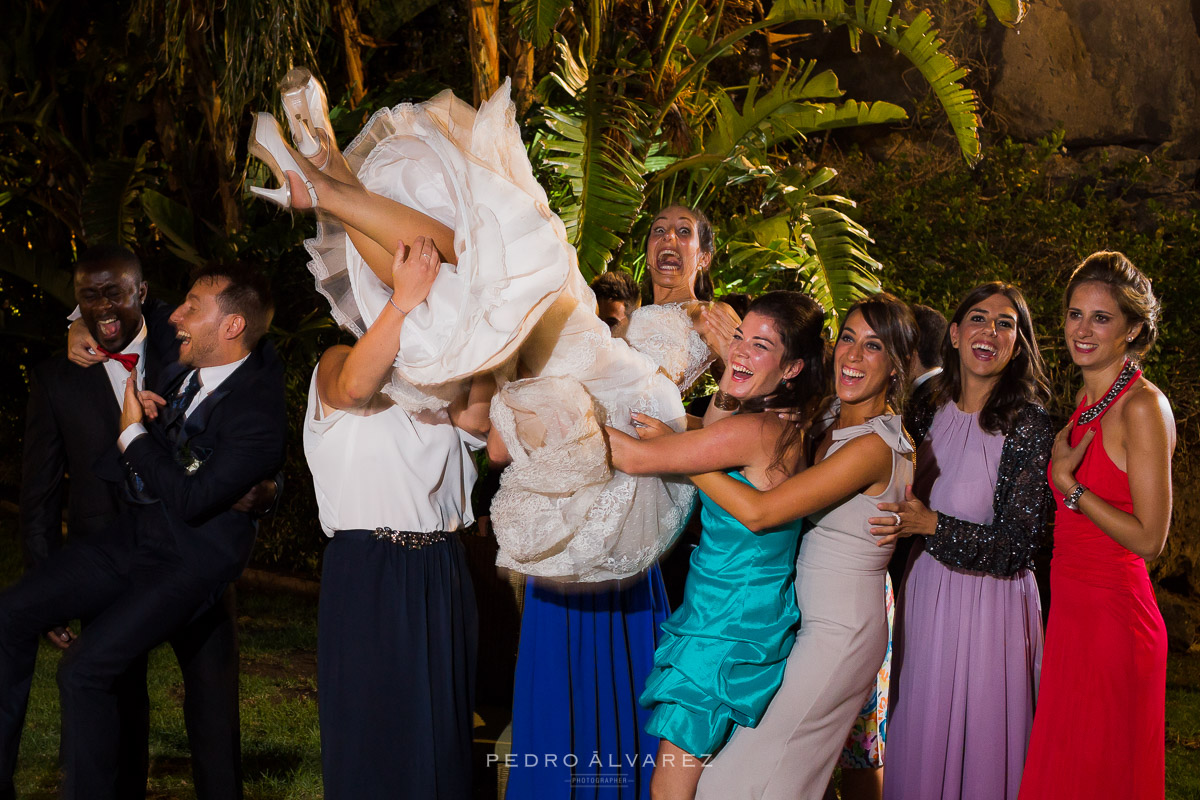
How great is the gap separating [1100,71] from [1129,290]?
22.3 feet

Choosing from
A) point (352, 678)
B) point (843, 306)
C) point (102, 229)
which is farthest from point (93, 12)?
point (352, 678)

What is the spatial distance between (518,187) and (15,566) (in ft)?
25.1

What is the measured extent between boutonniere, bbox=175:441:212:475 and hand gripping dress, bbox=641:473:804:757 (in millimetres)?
1579

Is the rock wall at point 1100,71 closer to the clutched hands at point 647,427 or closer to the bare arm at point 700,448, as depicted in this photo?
the bare arm at point 700,448

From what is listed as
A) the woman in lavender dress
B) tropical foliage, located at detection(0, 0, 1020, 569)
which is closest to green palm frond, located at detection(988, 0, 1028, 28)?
tropical foliage, located at detection(0, 0, 1020, 569)

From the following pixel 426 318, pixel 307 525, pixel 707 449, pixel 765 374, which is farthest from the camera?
pixel 307 525

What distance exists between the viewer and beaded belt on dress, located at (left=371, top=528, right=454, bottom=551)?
2.81 m

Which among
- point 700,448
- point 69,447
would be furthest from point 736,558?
point 69,447

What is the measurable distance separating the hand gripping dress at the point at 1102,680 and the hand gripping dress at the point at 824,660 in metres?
0.80

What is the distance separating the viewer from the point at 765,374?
2.86 m

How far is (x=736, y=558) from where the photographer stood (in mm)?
2795

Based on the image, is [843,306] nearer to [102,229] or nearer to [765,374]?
[765,374]

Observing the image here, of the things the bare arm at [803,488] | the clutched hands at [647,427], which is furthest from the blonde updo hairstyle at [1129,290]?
the clutched hands at [647,427]

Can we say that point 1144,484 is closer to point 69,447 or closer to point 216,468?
point 216,468
